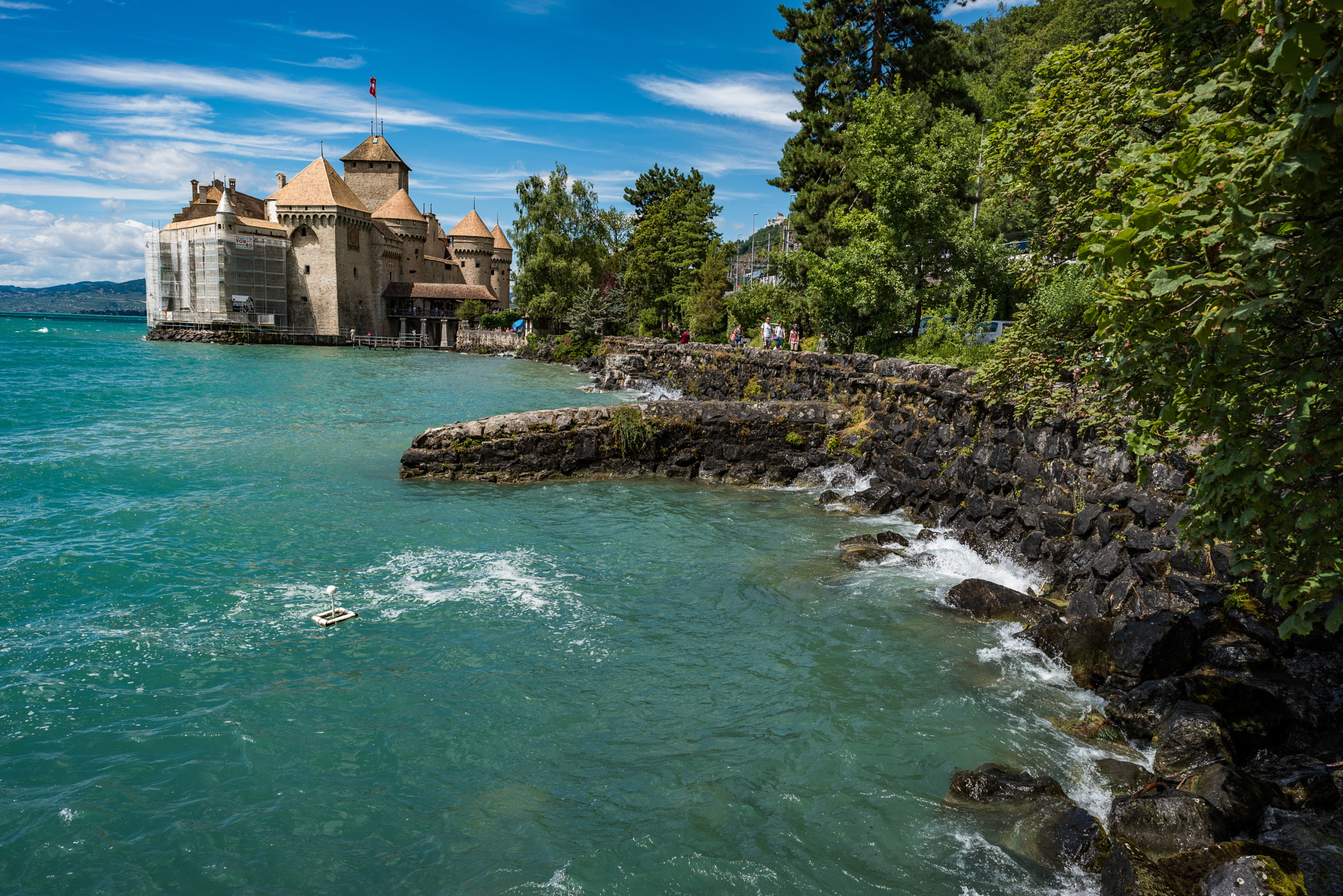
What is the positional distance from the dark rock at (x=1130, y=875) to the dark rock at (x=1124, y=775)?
1.13m

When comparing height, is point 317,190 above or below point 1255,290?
above

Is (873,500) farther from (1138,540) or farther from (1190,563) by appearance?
(1190,563)

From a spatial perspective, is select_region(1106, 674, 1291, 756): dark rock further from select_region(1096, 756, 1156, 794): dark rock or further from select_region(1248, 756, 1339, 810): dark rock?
select_region(1096, 756, 1156, 794): dark rock

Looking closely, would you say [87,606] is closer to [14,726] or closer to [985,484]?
[14,726]

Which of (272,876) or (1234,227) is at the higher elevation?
(1234,227)

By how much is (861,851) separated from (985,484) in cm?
932

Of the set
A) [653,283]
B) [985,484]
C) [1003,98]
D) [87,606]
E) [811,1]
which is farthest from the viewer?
[653,283]

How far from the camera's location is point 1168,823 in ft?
17.0

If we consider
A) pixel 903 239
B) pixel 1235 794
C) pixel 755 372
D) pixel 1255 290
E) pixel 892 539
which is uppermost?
pixel 903 239

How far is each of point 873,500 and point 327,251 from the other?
7446 centimetres

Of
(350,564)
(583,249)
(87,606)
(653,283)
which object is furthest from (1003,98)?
(87,606)

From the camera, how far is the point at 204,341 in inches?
2955

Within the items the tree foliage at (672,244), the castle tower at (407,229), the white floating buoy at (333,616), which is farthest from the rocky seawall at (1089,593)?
the castle tower at (407,229)

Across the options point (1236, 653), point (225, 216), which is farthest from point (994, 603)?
point (225, 216)
